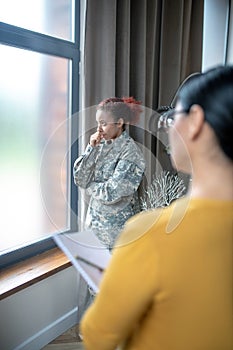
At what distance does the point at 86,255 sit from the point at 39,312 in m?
1.35

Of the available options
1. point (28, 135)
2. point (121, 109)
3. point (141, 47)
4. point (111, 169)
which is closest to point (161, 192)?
point (111, 169)

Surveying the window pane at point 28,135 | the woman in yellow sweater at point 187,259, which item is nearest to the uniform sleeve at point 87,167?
the window pane at point 28,135

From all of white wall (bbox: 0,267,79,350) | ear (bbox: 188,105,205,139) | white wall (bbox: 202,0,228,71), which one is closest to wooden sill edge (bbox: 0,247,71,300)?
white wall (bbox: 0,267,79,350)

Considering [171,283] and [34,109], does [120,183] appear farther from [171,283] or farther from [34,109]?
[171,283]

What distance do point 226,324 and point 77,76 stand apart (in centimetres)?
170

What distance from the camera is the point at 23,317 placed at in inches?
68.4

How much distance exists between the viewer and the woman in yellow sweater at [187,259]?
476 millimetres

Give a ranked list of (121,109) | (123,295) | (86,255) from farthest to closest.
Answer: (121,109) → (86,255) → (123,295)

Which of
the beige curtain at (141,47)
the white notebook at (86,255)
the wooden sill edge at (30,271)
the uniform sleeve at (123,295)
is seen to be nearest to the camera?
the uniform sleeve at (123,295)

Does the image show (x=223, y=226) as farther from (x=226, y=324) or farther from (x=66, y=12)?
(x=66, y=12)

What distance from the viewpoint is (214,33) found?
3.29 metres

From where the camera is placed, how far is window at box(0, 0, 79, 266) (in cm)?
166

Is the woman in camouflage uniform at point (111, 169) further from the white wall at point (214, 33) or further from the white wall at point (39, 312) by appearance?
the white wall at point (214, 33)

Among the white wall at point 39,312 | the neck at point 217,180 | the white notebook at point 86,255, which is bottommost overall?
the white wall at point 39,312
